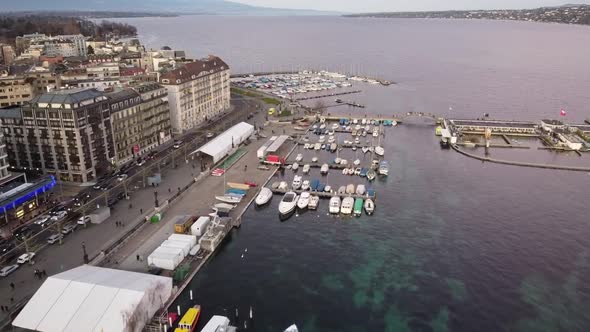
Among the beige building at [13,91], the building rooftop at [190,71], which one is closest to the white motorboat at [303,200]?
the building rooftop at [190,71]

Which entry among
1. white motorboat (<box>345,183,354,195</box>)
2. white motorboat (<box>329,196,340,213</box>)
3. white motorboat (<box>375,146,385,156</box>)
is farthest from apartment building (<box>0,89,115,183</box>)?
white motorboat (<box>375,146,385,156</box>)

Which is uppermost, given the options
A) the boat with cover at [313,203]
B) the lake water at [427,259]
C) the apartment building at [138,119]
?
the apartment building at [138,119]

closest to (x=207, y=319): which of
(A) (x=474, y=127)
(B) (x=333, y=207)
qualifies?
(B) (x=333, y=207)

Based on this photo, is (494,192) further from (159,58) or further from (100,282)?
(159,58)

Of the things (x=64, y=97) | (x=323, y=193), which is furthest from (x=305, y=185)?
(x=64, y=97)

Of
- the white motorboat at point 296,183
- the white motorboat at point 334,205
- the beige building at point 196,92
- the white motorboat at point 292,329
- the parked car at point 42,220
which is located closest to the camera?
the white motorboat at point 292,329

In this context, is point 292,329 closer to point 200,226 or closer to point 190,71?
point 200,226

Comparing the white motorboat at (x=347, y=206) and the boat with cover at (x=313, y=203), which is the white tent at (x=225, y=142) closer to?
the boat with cover at (x=313, y=203)
